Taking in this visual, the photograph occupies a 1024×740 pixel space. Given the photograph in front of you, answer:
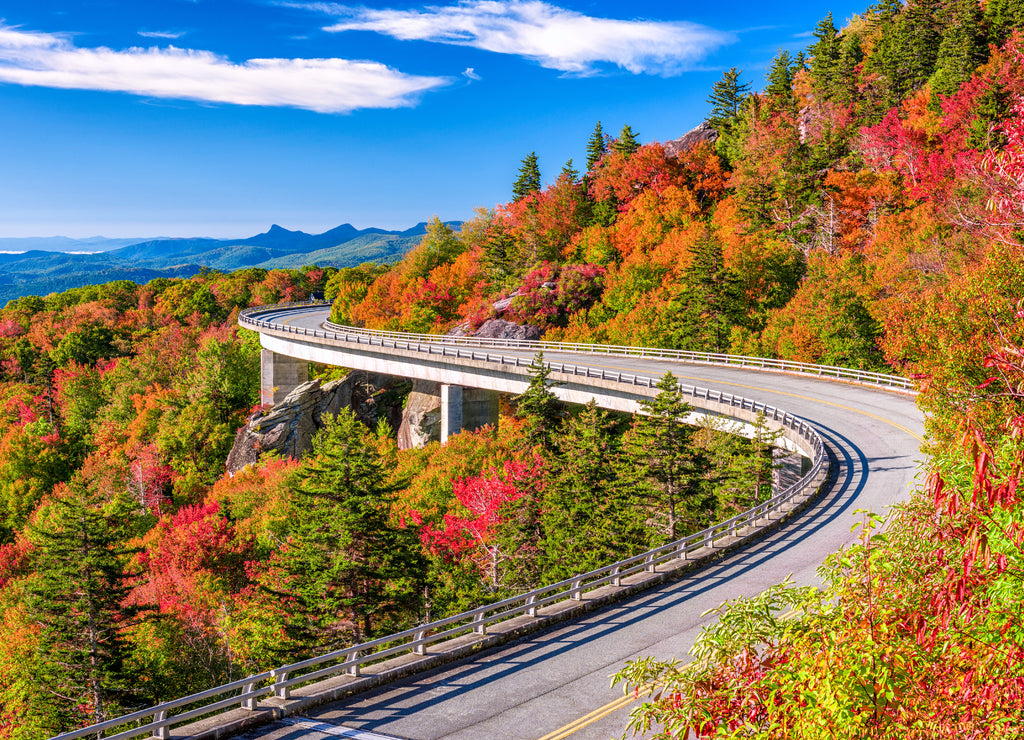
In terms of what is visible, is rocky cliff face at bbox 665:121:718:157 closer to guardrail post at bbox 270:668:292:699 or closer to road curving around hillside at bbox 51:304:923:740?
road curving around hillside at bbox 51:304:923:740

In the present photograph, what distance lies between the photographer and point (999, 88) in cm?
5344

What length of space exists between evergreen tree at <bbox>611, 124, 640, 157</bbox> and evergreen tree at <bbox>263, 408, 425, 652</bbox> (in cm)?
6688

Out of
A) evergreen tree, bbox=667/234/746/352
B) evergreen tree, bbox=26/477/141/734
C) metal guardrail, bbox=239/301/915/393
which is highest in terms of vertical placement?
evergreen tree, bbox=667/234/746/352

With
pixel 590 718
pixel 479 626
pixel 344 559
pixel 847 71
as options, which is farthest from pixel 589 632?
pixel 847 71

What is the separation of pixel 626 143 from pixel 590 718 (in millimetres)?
81900

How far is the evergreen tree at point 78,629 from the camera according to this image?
76.2ft

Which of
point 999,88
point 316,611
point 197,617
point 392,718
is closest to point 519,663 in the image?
point 392,718

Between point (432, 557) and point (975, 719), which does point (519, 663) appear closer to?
point (975, 719)

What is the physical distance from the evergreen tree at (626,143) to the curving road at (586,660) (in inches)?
2558

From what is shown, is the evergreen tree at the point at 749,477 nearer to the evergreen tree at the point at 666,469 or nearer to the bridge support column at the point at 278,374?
the evergreen tree at the point at 666,469

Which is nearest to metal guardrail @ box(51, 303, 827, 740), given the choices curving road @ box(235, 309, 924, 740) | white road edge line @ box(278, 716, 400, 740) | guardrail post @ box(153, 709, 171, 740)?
guardrail post @ box(153, 709, 171, 740)

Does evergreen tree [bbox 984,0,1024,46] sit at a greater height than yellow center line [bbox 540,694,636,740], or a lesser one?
greater

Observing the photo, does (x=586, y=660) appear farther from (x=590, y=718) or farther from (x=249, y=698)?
(x=249, y=698)

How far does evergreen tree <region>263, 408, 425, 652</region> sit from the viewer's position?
25.6m
